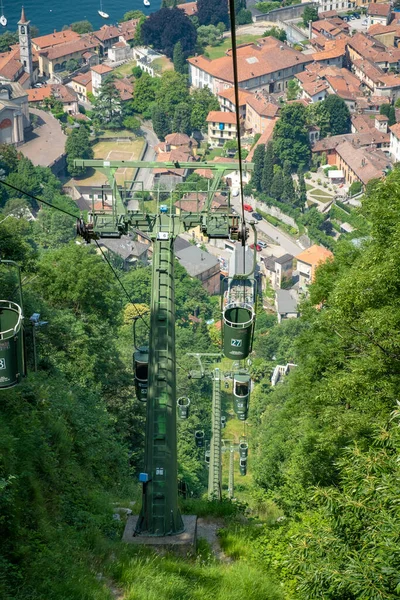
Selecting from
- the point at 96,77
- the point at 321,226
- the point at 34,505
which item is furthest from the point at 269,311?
the point at 34,505

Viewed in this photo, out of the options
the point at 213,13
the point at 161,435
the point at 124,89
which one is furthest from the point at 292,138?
the point at 161,435

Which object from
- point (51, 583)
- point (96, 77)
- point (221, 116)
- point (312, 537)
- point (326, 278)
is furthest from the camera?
point (96, 77)

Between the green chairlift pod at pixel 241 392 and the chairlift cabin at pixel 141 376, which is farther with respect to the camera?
the green chairlift pod at pixel 241 392

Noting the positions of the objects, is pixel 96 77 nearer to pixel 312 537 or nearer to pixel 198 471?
pixel 198 471

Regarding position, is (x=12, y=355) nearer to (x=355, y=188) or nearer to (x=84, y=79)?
(x=355, y=188)

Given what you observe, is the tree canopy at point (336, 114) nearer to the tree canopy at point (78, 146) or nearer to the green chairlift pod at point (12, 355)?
the tree canopy at point (78, 146)

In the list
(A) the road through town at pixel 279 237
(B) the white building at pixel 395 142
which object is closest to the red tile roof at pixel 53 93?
(A) the road through town at pixel 279 237
